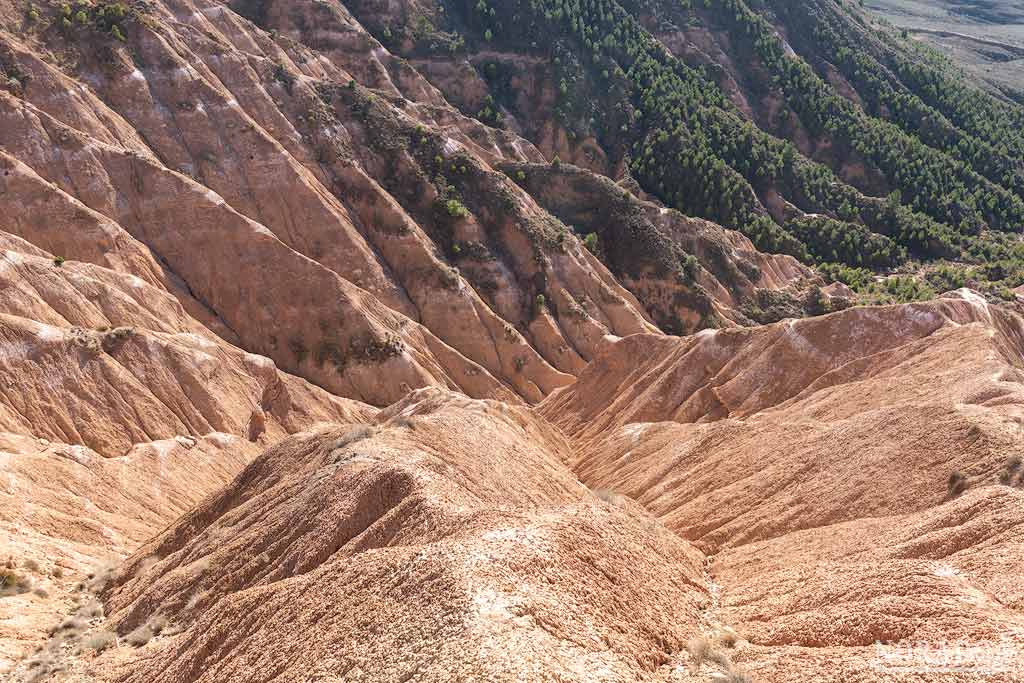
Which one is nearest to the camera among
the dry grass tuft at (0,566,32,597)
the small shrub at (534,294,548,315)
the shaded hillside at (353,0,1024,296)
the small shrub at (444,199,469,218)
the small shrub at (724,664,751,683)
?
the small shrub at (724,664,751,683)

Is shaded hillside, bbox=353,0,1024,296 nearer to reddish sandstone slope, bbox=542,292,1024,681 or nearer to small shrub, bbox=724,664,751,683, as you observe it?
reddish sandstone slope, bbox=542,292,1024,681

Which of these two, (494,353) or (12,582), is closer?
(12,582)

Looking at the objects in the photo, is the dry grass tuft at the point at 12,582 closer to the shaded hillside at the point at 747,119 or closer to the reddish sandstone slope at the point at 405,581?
the reddish sandstone slope at the point at 405,581

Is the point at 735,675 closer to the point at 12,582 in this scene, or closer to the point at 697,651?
the point at 697,651

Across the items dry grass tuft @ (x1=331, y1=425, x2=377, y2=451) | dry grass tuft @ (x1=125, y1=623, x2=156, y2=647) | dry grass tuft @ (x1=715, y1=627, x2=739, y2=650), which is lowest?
dry grass tuft @ (x1=125, y1=623, x2=156, y2=647)

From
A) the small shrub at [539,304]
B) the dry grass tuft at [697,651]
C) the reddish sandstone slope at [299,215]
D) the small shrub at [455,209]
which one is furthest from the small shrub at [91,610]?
the small shrub at [455,209]

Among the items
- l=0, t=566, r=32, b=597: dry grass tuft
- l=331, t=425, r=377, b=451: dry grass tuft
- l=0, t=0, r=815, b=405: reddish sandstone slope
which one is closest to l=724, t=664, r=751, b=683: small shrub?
l=331, t=425, r=377, b=451: dry grass tuft

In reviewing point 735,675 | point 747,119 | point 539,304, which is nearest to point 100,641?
point 735,675
